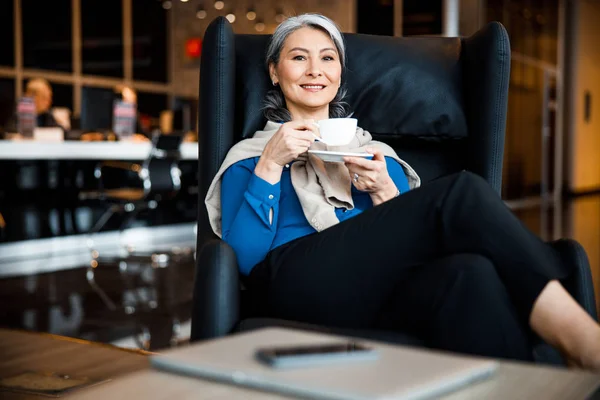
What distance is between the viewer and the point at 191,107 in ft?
26.6

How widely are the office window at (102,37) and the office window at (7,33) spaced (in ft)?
3.55

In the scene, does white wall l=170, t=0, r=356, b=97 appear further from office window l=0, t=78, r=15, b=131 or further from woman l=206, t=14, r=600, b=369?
woman l=206, t=14, r=600, b=369

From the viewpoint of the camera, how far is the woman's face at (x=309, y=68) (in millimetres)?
2021

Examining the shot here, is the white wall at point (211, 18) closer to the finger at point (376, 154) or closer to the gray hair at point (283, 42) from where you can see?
the gray hair at point (283, 42)

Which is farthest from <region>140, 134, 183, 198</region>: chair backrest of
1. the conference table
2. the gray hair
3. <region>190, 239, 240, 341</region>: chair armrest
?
<region>190, 239, 240, 341</region>: chair armrest

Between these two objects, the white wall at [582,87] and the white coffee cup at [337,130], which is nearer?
the white coffee cup at [337,130]

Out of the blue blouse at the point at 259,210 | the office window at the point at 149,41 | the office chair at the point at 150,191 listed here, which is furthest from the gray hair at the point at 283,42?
the office window at the point at 149,41

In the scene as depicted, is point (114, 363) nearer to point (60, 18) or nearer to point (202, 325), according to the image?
point (202, 325)

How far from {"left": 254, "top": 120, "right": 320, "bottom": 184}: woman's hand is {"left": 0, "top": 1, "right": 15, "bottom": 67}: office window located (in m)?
7.48

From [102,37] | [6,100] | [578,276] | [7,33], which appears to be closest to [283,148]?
[578,276]

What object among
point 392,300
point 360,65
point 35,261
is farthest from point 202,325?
point 35,261

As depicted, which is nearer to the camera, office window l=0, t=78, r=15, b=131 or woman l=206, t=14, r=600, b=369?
woman l=206, t=14, r=600, b=369

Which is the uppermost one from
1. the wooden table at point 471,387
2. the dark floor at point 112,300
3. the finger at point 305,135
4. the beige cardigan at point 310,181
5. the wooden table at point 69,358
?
the finger at point 305,135

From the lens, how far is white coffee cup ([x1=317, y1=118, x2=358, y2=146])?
1738mm
